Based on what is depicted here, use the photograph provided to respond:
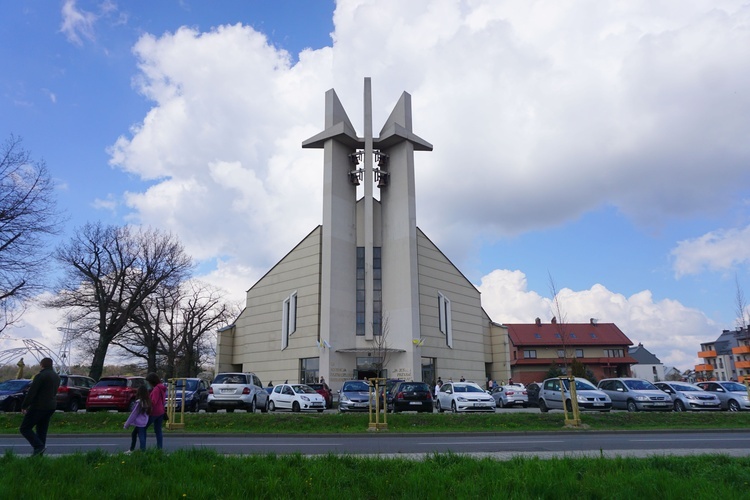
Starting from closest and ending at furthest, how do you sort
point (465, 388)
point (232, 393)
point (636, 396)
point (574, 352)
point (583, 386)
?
point (232, 393) → point (636, 396) → point (583, 386) → point (465, 388) → point (574, 352)

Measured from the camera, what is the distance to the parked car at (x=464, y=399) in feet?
75.9

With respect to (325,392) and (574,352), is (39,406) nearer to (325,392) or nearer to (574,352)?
(325,392)

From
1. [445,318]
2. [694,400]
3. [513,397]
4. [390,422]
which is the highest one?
[445,318]

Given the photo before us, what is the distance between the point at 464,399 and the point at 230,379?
32.9 feet

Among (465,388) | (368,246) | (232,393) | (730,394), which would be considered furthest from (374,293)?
Answer: (730,394)

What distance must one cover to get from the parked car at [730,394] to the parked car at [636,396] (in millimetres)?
4130

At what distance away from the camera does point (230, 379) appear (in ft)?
78.0

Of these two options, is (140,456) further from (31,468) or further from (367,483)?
(367,483)

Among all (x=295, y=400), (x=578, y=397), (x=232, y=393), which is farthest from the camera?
(x=295, y=400)

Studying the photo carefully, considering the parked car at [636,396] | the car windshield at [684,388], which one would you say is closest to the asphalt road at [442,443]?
the parked car at [636,396]

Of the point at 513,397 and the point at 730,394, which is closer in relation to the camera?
the point at 730,394

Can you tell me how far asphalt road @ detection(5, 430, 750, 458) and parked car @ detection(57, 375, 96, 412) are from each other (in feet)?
26.4

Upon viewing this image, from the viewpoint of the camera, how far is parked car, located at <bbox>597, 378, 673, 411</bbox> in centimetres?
2339

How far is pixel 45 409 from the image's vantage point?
9680 millimetres
